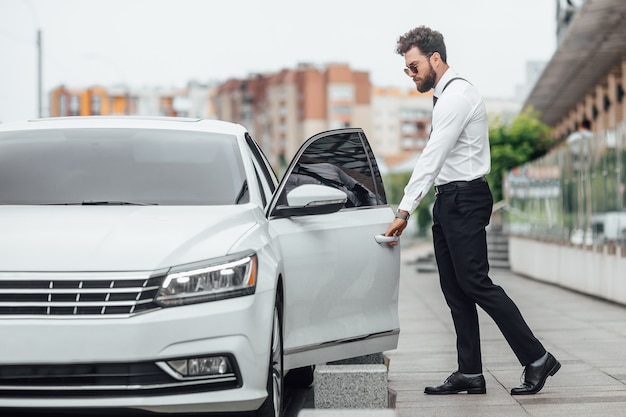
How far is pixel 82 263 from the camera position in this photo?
5.40m

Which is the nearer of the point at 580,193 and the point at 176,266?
the point at 176,266

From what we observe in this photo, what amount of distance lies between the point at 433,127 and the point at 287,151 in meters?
169

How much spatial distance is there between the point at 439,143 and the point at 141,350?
2.70m

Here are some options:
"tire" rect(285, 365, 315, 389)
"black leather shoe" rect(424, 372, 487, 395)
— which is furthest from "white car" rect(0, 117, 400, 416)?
"tire" rect(285, 365, 315, 389)

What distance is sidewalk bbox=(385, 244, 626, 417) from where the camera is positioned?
289 inches

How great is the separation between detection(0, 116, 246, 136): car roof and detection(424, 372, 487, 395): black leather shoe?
195cm

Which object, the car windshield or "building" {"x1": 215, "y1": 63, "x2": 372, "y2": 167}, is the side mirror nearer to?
the car windshield

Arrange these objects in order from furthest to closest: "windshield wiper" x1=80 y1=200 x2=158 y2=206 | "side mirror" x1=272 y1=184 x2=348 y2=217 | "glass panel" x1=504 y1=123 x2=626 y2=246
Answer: "glass panel" x1=504 y1=123 x2=626 y2=246 → "side mirror" x1=272 y1=184 x2=348 y2=217 → "windshield wiper" x1=80 y1=200 x2=158 y2=206

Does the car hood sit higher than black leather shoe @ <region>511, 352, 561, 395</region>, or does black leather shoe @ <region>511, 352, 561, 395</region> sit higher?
the car hood

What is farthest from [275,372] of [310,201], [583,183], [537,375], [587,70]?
[587,70]

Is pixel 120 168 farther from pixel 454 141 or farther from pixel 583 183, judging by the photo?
pixel 583 183

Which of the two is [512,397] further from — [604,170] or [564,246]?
[564,246]

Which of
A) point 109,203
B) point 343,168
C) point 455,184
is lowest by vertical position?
point 109,203

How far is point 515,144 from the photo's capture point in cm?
5556
